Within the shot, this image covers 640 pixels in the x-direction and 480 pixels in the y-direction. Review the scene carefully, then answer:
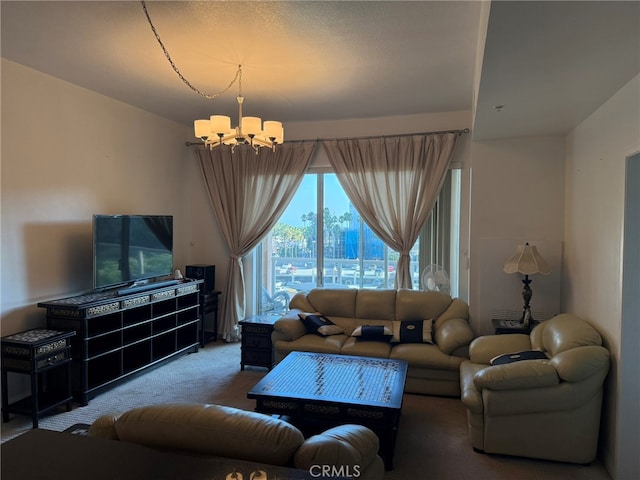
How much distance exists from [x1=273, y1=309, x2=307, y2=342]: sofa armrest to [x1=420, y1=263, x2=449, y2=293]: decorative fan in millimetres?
1601

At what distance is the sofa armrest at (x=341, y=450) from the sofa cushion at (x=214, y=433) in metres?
0.05

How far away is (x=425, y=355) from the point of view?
3.85 meters

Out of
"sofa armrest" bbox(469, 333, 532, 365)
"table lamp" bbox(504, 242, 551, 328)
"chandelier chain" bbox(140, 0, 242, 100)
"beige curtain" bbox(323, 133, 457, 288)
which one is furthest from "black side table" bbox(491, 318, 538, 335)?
"chandelier chain" bbox(140, 0, 242, 100)

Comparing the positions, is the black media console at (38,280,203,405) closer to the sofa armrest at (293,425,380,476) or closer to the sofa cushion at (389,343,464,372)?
the sofa cushion at (389,343,464,372)

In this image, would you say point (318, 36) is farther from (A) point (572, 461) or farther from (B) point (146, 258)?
(A) point (572, 461)

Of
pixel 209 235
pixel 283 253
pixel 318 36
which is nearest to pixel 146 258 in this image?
pixel 209 235

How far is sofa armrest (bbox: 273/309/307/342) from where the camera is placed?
424 centimetres

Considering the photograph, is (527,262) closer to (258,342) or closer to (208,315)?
(258,342)

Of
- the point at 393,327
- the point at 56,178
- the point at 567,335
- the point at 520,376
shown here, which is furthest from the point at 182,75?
the point at 567,335

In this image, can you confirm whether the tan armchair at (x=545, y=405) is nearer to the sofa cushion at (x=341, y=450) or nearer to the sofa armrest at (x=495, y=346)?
the sofa armrest at (x=495, y=346)

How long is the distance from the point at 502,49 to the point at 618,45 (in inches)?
21.4

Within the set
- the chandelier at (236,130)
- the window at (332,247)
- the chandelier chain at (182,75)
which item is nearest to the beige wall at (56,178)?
the chandelier chain at (182,75)

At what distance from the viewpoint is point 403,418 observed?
11.2 ft

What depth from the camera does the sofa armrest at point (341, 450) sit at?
56.7 inches
